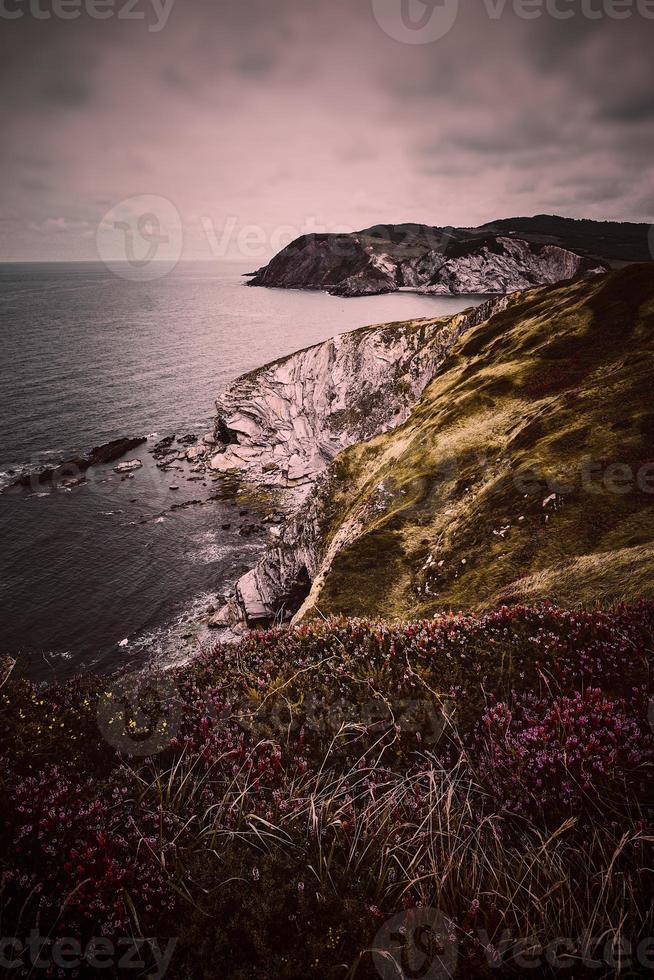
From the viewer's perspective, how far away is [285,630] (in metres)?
9.73

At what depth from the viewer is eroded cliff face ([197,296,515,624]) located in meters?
57.9

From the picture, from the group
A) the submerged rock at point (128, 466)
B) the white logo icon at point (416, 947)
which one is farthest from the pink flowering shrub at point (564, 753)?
the submerged rock at point (128, 466)

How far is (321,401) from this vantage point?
220 ft

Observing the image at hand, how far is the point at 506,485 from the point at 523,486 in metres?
0.88

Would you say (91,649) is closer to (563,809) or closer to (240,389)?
(563,809)

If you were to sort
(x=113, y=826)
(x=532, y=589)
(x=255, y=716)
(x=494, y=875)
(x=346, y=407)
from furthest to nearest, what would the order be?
(x=346, y=407) → (x=532, y=589) → (x=255, y=716) → (x=113, y=826) → (x=494, y=875)

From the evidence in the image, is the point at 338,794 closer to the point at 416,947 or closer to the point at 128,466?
the point at 416,947

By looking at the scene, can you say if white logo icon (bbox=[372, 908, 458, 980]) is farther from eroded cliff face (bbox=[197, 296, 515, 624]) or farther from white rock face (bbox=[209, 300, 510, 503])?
white rock face (bbox=[209, 300, 510, 503])

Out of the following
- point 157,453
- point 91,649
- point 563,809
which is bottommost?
point 91,649

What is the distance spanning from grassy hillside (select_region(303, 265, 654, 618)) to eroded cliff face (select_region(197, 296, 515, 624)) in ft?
75.7

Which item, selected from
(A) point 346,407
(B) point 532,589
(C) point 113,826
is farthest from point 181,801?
(A) point 346,407

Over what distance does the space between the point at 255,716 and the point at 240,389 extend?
223ft

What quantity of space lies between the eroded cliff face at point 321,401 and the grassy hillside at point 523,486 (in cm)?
2308

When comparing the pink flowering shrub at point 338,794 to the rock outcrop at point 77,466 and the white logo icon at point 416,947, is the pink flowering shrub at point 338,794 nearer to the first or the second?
the white logo icon at point 416,947
